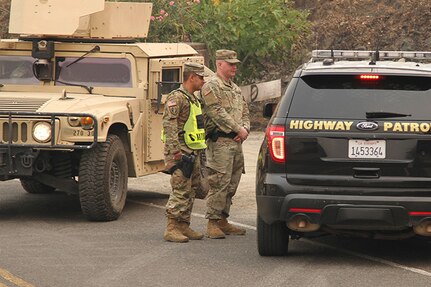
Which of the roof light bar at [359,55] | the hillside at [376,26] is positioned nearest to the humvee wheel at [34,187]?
the roof light bar at [359,55]

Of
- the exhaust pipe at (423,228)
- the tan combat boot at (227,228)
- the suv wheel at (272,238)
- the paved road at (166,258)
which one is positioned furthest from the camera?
the tan combat boot at (227,228)

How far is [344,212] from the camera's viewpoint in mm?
9523

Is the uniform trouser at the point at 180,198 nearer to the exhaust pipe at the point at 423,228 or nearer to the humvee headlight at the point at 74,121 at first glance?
the humvee headlight at the point at 74,121

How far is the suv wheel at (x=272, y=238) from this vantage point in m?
10.2

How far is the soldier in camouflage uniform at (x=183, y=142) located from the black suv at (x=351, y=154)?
5.28 feet

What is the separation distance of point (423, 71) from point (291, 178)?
1332mm

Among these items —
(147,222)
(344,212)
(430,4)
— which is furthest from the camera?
(430,4)

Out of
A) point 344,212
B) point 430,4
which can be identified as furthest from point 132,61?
point 430,4

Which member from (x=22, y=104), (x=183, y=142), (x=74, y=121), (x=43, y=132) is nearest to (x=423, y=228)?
(x=183, y=142)

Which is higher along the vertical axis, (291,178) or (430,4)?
(430,4)

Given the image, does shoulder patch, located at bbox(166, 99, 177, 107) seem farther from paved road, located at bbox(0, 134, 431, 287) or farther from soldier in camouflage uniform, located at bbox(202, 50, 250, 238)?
paved road, located at bbox(0, 134, 431, 287)

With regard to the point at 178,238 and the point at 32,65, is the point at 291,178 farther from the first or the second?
the point at 32,65

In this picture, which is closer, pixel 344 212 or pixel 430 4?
pixel 344 212

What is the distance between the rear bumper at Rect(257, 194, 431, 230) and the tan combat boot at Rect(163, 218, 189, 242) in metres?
1.92
